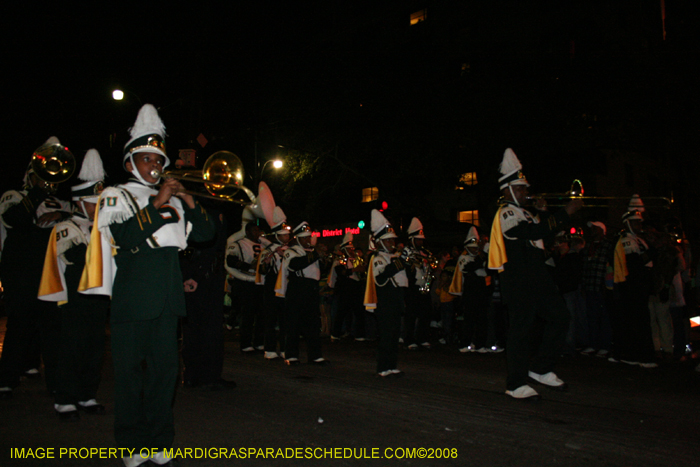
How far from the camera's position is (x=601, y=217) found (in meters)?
32.2

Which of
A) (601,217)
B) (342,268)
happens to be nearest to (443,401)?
(342,268)

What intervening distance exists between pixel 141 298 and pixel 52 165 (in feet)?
12.0

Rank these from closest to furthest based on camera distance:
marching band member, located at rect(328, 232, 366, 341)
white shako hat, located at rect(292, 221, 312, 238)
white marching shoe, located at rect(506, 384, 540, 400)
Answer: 1. white marching shoe, located at rect(506, 384, 540, 400)
2. white shako hat, located at rect(292, 221, 312, 238)
3. marching band member, located at rect(328, 232, 366, 341)

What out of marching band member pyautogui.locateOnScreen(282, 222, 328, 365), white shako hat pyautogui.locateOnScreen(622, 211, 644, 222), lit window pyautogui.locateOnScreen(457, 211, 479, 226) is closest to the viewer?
marching band member pyautogui.locateOnScreen(282, 222, 328, 365)

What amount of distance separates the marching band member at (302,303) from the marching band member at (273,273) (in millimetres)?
782

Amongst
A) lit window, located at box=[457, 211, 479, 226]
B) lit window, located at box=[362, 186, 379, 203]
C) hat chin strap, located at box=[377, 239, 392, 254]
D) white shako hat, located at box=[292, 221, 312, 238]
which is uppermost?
lit window, located at box=[362, 186, 379, 203]

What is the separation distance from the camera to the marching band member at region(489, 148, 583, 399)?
235 inches

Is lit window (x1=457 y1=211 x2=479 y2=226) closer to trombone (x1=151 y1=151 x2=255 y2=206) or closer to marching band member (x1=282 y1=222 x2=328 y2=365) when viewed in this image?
marching band member (x1=282 y1=222 x2=328 y2=365)

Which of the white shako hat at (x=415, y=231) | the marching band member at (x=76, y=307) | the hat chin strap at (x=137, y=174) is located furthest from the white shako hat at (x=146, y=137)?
the white shako hat at (x=415, y=231)

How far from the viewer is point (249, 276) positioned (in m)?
11.1

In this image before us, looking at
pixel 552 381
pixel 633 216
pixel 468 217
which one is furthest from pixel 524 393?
pixel 468 217

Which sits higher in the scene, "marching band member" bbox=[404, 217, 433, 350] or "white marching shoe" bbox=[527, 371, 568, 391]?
"marching band member" bbox=[404, 217, 433, 350]

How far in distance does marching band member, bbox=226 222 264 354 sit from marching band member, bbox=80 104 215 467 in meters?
6.83

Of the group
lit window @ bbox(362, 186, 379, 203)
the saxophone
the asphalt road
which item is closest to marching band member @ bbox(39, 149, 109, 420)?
the asphalt road
